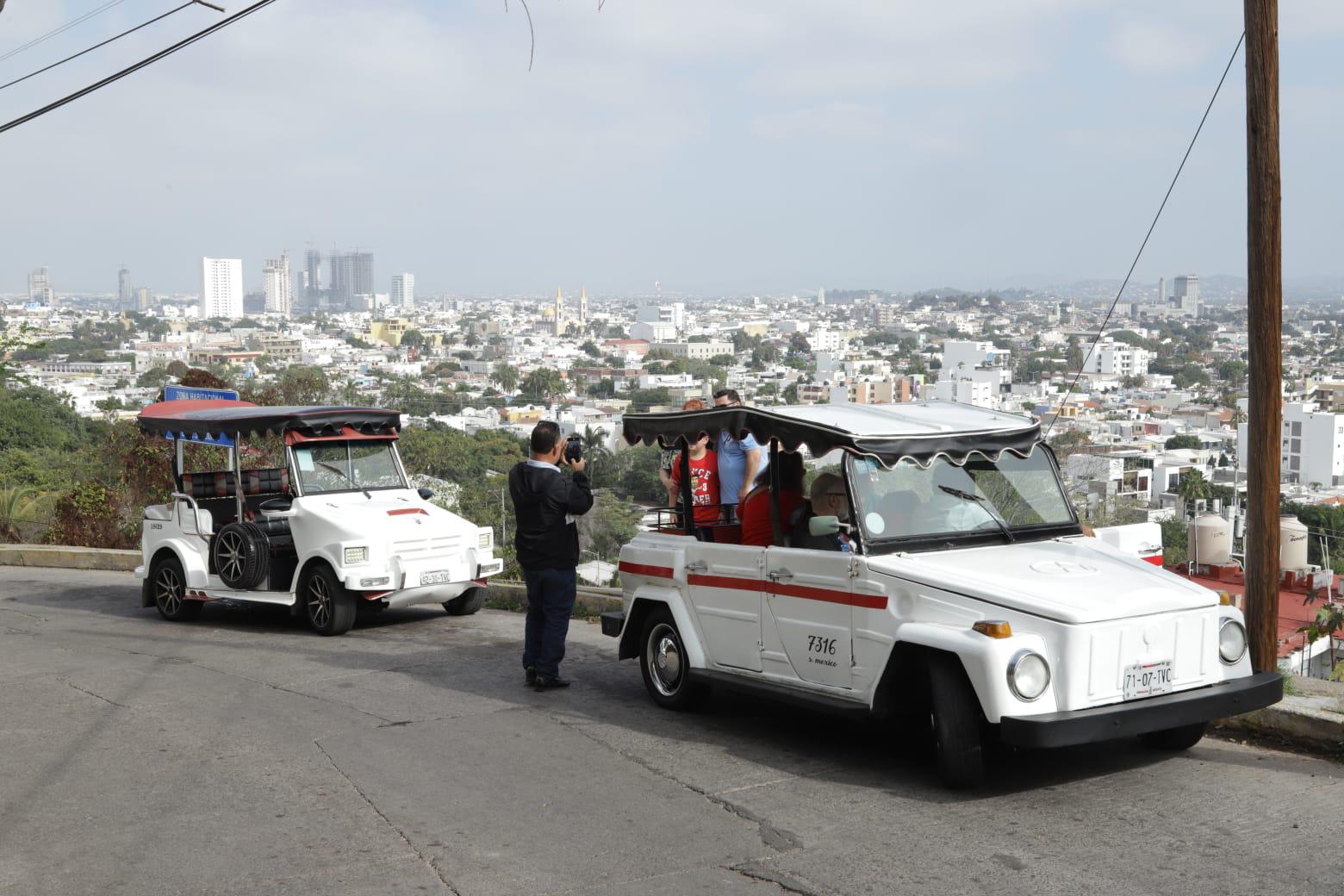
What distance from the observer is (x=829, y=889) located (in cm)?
520

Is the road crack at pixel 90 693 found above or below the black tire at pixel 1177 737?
below

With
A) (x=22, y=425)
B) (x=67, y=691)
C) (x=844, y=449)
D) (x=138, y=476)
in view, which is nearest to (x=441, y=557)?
(x=67, y=691)

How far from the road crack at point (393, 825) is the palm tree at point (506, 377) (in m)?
89.4

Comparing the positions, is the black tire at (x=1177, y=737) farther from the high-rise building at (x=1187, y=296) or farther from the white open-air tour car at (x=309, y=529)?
the high-rise building at (x=1187, y=296)

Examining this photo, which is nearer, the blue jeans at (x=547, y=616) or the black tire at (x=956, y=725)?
the black tire at (x=956, y=725)

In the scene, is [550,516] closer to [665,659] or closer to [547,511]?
[547,511]

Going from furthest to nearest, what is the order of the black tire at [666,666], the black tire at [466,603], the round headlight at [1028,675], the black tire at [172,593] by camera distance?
1. the black tire at [172,593]
2. the black tire at [466,603]
3. the black tire at [666,666]
4. the round headlight at [1028,675]

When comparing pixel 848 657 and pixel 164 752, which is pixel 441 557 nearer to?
pixel 164 752

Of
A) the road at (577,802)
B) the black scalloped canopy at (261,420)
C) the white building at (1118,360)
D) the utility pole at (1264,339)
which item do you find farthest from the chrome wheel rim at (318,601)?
the white building at (1118,360)

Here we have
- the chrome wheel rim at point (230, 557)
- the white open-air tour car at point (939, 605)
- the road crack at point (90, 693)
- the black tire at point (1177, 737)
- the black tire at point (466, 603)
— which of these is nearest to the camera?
the white open-air tour car at point (939, 605)

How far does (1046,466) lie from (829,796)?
2.61 metres

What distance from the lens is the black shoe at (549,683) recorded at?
30.3 feet

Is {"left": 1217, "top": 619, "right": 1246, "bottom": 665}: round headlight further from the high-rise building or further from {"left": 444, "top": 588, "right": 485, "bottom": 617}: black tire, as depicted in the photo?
the high-rise building

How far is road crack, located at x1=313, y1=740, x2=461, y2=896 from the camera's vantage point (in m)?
5.43
